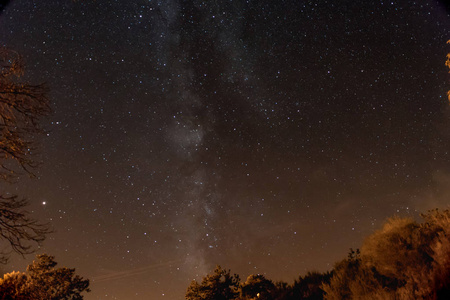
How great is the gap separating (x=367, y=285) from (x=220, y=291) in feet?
53.9

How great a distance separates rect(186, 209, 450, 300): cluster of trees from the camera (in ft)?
30.8

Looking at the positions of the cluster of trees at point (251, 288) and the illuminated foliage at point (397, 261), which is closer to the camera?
the illuminated foliage at point (397, 261)

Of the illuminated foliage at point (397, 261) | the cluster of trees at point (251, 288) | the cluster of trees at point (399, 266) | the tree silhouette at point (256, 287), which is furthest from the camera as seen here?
the tree silhouette at point (256, 287)

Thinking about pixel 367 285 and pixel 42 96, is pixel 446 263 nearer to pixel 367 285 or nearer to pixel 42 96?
pixel 367 285

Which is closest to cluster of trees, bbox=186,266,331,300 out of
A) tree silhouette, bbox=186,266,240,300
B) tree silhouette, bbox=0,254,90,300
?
tree silhouette, bbox=186,266,240,300

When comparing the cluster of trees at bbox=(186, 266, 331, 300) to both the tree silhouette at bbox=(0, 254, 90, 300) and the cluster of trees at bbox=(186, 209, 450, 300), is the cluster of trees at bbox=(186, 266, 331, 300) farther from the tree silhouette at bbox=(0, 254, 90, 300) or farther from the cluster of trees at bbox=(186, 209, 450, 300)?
the tree silhouette at bbox=(0, 254, 90, 300)

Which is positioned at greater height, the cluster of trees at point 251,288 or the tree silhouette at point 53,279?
the tree silhouette at point 53,279

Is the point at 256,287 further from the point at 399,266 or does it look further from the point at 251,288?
the point at 399,266

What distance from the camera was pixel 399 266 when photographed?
12.8 m

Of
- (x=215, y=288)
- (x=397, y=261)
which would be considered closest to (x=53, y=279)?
(x=215, y=288)

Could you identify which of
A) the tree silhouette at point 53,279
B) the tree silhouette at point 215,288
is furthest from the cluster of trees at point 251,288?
the tree silhouette at point 53,279

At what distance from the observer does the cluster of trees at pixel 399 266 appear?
938 centimetres

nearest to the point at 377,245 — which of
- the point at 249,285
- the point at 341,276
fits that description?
the point at 341,276

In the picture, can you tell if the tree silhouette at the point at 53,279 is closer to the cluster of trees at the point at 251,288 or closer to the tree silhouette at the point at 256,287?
the cluster of trees at the point at 251,288
